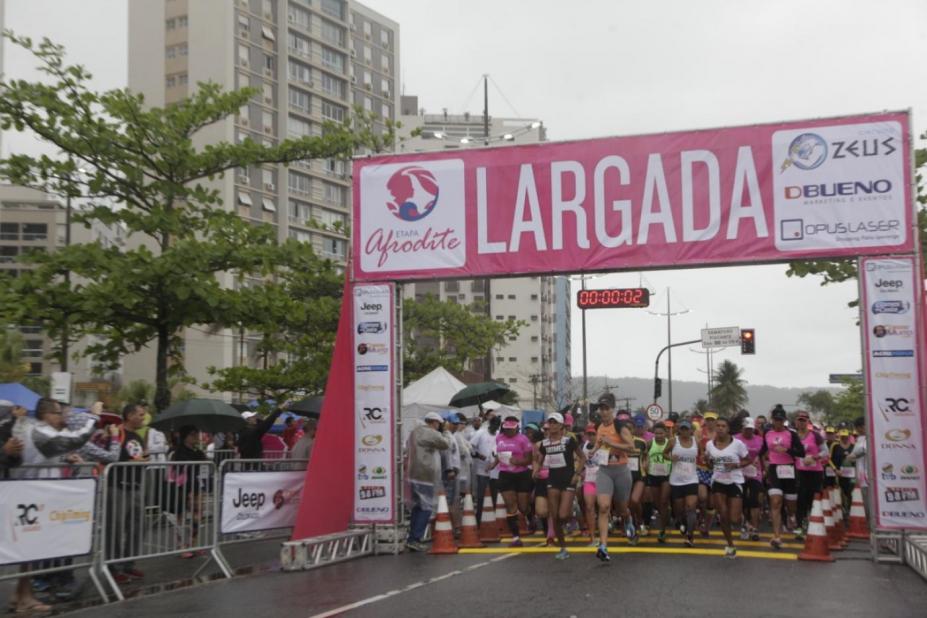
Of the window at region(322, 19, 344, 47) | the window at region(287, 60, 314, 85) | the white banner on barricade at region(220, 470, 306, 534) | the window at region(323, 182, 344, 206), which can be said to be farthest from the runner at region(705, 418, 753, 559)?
the window at region(322, 19, 344, 47)

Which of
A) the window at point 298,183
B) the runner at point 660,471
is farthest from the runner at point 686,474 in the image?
the window at point 298,183

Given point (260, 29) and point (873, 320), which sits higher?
point (260, 29)

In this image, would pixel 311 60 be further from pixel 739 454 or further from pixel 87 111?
pixel 739 454

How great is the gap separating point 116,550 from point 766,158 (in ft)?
30.8

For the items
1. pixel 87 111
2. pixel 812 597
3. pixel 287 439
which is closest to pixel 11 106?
pixel 87 111

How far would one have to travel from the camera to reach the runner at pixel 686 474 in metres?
14.6

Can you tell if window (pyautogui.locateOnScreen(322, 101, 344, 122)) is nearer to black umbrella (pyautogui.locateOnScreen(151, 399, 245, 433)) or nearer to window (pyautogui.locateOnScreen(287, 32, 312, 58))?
window (pyautogui.locateOnScreen(287, 32, 312, 58))

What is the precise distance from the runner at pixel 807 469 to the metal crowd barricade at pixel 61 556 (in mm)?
9972

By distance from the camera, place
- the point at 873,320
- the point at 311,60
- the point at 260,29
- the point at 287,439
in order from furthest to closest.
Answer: the point at 311,60 → the point at 260,29 → the point at 287,439 → the point at 873,320

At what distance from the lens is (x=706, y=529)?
16172 millimetres

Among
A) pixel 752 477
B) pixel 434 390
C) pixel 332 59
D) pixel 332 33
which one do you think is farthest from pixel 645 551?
pixel 332 33

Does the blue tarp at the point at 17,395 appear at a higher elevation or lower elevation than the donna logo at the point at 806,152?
lower

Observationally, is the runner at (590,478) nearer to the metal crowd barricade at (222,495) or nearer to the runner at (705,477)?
the runner at (705,477)

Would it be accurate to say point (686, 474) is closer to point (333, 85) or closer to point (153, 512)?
point (153, 512)
